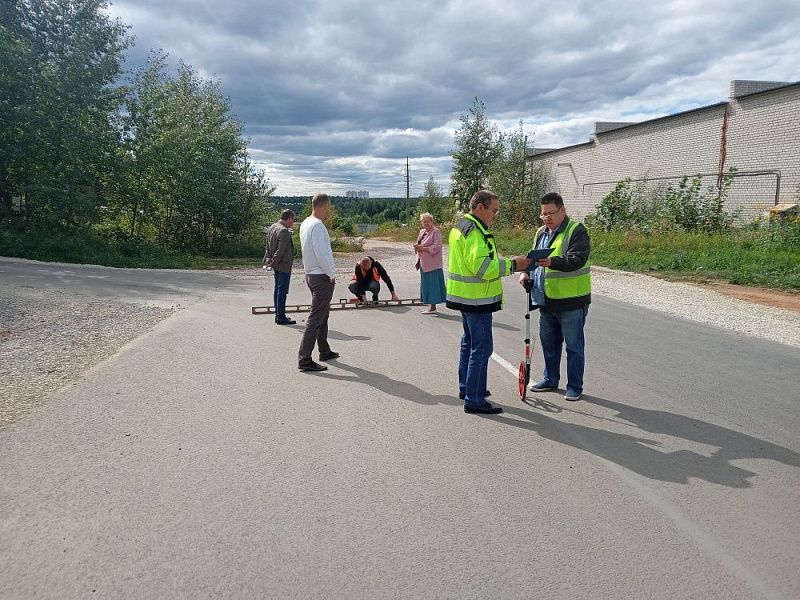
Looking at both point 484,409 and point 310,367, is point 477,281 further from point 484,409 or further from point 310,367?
point 310,367

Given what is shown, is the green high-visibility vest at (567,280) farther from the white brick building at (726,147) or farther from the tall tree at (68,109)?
the tall tree at (68,109)

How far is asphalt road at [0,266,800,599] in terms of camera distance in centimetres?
304

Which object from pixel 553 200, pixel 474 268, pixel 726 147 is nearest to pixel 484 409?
pixel 474 268

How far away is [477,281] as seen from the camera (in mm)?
5453

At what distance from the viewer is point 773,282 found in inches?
578

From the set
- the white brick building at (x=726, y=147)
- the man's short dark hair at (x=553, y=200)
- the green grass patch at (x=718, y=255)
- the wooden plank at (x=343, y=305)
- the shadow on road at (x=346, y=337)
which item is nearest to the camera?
the man's short dark hair at (x=553, y=200)

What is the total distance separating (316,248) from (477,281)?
95.4 inches

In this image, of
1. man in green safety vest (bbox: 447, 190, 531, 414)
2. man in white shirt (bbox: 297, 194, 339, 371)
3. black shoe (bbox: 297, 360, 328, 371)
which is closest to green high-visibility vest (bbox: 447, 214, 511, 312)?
man in green safety vest (bbox: 447, 190, 531, 414)

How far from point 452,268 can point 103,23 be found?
23.8 metres

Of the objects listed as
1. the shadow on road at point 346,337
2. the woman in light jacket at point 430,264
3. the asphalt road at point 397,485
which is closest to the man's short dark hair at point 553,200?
the asphalt road at point 397,485

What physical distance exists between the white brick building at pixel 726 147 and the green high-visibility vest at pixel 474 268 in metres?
18.9

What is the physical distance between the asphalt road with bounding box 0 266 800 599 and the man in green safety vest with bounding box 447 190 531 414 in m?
0.39

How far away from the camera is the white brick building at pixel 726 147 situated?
2020 centimetres

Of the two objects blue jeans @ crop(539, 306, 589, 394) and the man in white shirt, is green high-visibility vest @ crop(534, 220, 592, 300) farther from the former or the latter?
the man in white shirt
